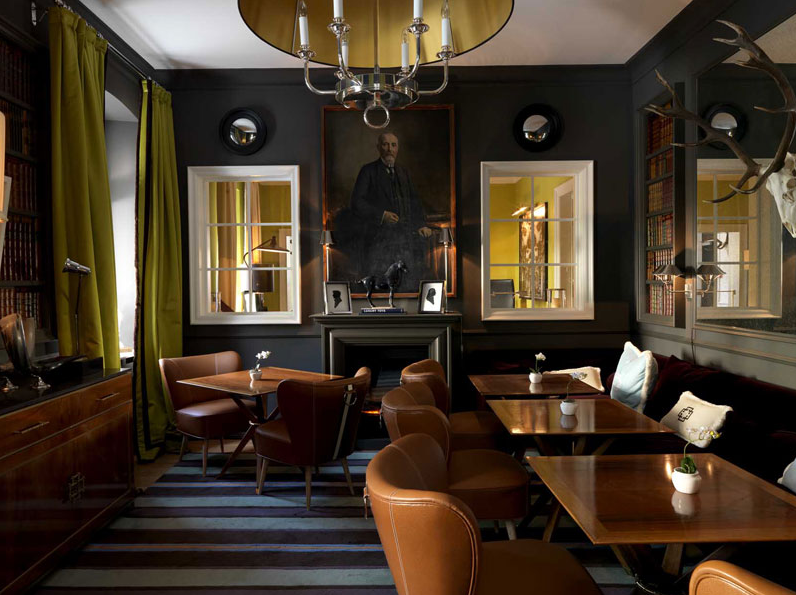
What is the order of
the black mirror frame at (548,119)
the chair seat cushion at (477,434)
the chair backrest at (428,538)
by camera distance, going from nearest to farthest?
1. the chair backrest at (428,538)
2. the chair seat cushion at (477,434)
3. the black mirror frame at (548,119)

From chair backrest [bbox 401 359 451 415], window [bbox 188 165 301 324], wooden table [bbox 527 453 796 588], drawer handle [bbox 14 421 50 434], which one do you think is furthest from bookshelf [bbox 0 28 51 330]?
wooden table [bbox 527 453 796 588]

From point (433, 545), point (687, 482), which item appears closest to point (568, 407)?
point (687, 482)

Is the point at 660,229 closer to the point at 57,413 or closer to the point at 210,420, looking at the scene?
the point at 210,420

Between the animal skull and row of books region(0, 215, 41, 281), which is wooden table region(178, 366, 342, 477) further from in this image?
the animal skull

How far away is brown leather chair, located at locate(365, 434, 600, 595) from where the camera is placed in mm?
1396

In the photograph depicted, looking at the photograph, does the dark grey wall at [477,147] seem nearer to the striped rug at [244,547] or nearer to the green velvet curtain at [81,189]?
the green velvet curtain at [81,189]

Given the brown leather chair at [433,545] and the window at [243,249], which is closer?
the brown leather chair at [433,545]

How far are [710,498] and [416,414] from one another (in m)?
1.23

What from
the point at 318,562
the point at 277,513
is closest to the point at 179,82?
the point at 277,513

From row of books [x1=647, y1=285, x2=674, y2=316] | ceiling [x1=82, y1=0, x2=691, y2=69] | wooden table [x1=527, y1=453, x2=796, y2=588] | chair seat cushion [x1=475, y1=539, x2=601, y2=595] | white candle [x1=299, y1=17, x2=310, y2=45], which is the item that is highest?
ceiling [x1=82, y1=0, x2=691, y2=69]

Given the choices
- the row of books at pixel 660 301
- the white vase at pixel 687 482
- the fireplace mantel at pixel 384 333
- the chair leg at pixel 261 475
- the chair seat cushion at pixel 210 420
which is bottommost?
the chair leg at pixel 261 475

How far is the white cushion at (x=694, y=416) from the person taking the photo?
306 cm

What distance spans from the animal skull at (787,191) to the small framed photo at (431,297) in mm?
2829

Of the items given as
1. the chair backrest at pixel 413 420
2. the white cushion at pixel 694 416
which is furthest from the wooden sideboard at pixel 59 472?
the white cushion at pixel 694 416
